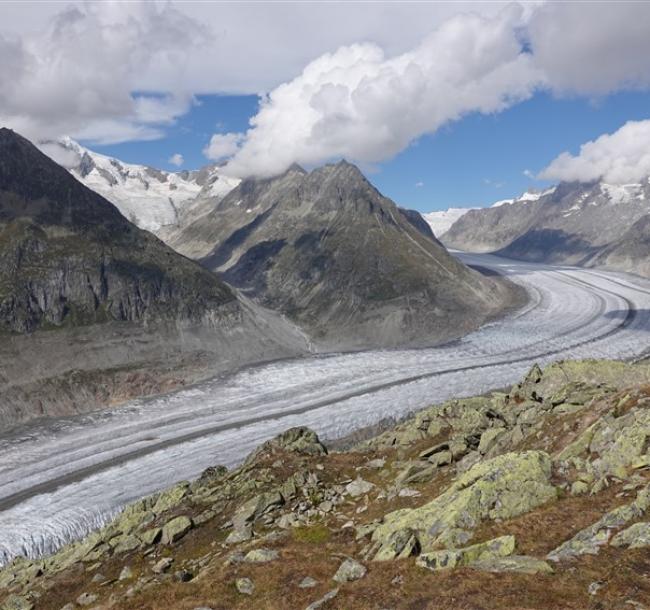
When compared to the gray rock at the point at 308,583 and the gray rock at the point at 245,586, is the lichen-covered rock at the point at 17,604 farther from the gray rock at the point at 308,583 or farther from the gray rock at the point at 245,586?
the gray rock at the point at 308,583

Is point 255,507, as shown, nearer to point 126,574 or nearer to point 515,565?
point 126,574

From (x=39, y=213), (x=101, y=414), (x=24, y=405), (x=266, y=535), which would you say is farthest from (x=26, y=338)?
(x=266, y=535)

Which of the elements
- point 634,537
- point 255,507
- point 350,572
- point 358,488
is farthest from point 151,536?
point 634,537

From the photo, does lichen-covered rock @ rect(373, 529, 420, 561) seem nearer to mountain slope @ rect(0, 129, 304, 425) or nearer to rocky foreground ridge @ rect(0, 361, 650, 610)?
rocky foreground ridge @ rect(0, 361, 650, 610)

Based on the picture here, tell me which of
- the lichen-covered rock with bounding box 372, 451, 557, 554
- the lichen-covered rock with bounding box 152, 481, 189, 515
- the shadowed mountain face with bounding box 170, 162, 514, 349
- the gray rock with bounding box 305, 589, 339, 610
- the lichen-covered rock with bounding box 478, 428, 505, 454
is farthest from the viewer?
the shadowed mountain face with bounding box 170, 162, 514, 349

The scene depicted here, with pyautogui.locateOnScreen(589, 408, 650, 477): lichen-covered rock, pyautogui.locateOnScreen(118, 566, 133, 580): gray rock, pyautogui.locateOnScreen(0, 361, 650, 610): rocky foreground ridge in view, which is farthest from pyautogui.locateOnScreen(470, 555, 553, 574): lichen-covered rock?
pyautogui.locateOnScreen(118, 566, 133, 580): gray rock
